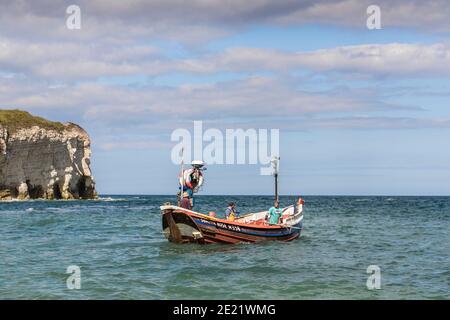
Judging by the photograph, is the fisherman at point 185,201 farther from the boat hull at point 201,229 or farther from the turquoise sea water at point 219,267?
the turquoise sea water at point 219,267

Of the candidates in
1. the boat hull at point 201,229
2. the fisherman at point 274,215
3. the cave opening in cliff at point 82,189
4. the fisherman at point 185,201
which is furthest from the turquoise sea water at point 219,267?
the cave opening in cliff at point 82,189

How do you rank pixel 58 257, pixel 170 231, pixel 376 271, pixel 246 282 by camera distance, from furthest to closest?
pixel 170 231 < pixel 58 257 < pixel 376 271 < pixel 246 282

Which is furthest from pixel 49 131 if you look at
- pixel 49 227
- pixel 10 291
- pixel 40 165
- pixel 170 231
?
pixel 10 291

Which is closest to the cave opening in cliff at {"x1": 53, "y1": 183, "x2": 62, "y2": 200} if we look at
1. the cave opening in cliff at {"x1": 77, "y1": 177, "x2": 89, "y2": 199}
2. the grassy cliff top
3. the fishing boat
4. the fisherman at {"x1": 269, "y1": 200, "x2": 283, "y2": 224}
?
the cave opening in cliff at {"x1": 77, "y1": 177, "x2": 89, "y2": 199}

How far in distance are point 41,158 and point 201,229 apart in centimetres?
7922

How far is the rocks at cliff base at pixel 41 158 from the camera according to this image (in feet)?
314

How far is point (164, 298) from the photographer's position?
17078 millimetres

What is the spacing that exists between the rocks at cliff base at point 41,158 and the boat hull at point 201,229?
244ft

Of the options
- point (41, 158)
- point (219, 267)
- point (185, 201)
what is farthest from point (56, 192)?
point (219, 267)

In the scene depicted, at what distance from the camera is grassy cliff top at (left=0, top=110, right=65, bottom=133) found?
97125mm
